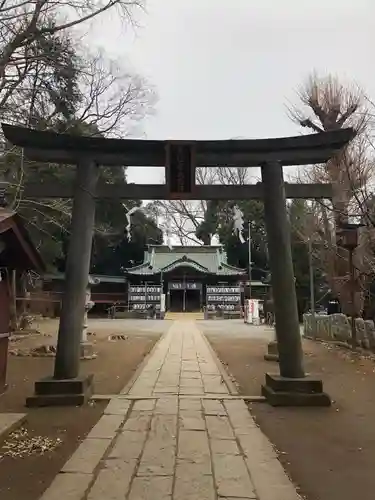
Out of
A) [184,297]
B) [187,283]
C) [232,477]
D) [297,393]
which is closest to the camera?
[232,477]

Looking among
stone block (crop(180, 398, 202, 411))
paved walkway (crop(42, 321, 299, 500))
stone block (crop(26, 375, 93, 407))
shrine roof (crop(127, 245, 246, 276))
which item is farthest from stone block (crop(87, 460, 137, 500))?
shrine roof (crop(127, 245, 246, 276))

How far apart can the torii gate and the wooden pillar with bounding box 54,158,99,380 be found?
0.01 metres

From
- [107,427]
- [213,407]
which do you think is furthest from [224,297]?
[107,427]

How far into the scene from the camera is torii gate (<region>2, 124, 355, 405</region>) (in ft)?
23.2

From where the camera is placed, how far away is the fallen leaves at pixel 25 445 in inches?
183

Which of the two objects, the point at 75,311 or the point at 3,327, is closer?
the point at 75,311

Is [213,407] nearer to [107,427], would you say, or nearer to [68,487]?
[107,427]

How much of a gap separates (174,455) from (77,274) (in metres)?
3.41

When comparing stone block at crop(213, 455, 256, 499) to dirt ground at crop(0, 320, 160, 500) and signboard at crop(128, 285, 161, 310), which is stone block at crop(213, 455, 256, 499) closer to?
dirt ground at crop(0, 320, 160, 500)

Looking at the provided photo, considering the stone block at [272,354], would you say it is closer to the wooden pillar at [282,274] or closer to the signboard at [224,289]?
the wooden pillar at [282,274]

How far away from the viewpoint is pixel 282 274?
7.24m

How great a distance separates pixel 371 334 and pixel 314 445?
9.62 m

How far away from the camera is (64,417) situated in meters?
6.06

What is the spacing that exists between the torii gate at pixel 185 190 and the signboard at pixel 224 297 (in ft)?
112
